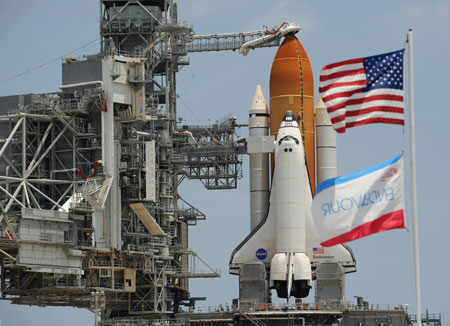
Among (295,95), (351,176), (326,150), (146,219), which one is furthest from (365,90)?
(146,219)

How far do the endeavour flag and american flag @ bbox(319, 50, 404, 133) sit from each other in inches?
60.5

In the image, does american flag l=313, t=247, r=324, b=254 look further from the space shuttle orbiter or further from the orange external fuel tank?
the orange external fuel tank

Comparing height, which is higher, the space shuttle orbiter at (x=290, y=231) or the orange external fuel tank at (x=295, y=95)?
the orange external fuel tank at (x=295, y=95)

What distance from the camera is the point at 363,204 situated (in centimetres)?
3800

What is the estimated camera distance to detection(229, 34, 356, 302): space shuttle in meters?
77.9

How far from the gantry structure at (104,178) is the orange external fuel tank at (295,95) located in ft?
20.2

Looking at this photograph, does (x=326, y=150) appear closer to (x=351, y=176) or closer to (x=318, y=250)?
(x=318, y=250)

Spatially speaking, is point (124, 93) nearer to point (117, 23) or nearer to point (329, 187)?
point (117, 23)

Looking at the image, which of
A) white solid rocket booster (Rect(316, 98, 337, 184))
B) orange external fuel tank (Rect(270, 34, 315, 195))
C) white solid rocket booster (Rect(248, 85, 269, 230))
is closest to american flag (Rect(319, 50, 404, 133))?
white solid rocket booster (Rect(316, 98, 337, 184))

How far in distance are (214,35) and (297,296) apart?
71.6 feet

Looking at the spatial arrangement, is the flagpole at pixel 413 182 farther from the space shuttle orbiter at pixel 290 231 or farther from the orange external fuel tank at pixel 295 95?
the orange external fuel tank at pixel 295 95

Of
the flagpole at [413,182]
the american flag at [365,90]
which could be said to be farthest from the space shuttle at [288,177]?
the flagpole at [413,182]

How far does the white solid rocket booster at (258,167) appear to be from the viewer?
3219 inches

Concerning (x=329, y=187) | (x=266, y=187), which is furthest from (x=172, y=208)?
Result: (x=329, y=187)
